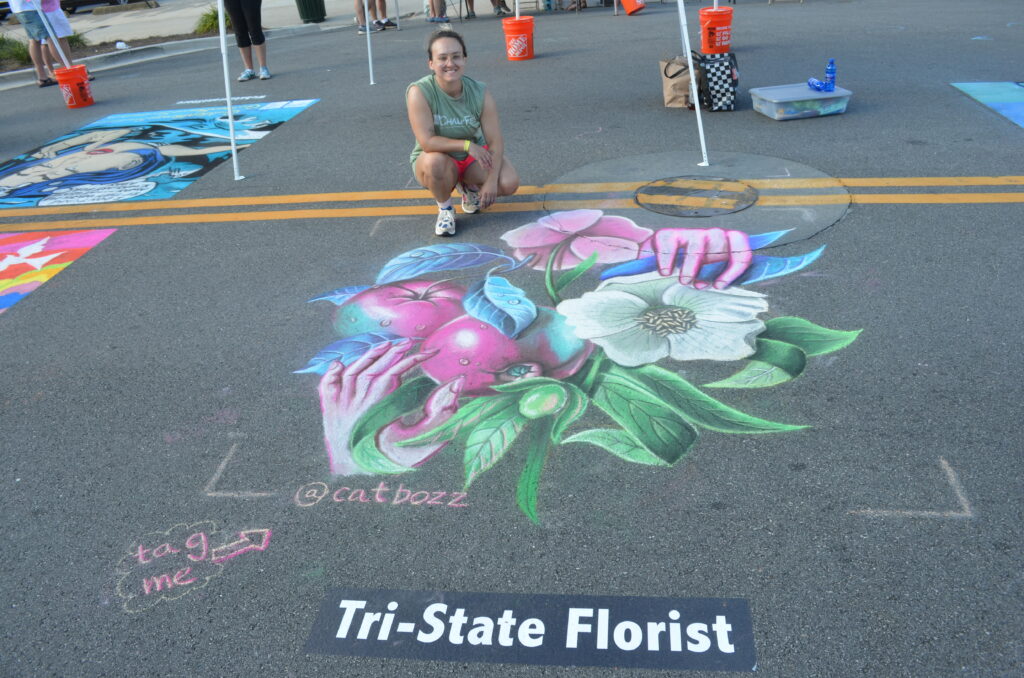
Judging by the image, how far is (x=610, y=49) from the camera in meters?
10.0

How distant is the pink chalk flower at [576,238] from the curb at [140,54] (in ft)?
33.9

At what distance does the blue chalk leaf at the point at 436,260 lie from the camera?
4.30 metres

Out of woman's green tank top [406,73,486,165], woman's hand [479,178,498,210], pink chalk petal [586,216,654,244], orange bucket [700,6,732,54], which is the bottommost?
pink chalk petal [586,216,654,244]

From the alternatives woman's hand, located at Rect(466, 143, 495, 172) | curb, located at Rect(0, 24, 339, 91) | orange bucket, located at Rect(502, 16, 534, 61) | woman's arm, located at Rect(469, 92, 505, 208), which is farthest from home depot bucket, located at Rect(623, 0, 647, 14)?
woman's hand, located at Rect(466, 143, 495, 172)

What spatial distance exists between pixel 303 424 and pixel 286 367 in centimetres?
50

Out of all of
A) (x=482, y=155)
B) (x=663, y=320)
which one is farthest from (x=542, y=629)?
(x=482, y=155)

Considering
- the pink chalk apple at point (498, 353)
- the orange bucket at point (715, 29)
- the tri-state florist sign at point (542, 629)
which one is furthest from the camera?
the orange bucket at point (715, 29)

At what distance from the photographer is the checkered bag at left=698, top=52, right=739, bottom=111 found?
661 centimetres

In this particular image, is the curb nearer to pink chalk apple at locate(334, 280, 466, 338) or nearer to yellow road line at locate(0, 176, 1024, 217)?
yellow road line at locate(0, 176, 1024, 217)

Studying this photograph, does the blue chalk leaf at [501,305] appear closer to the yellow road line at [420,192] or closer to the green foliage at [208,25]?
the yellow road line at [420,192]

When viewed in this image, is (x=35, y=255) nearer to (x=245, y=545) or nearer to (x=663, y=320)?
(x=245, y=545)

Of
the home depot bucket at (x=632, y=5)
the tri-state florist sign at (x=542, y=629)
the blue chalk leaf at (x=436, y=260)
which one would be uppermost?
the home depot bucket at (x=632, y=5)

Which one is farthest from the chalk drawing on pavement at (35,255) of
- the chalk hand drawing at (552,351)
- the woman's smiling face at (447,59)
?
the woman's smiling face at (447,59)

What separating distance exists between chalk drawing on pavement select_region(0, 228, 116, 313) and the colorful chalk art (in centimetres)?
71
